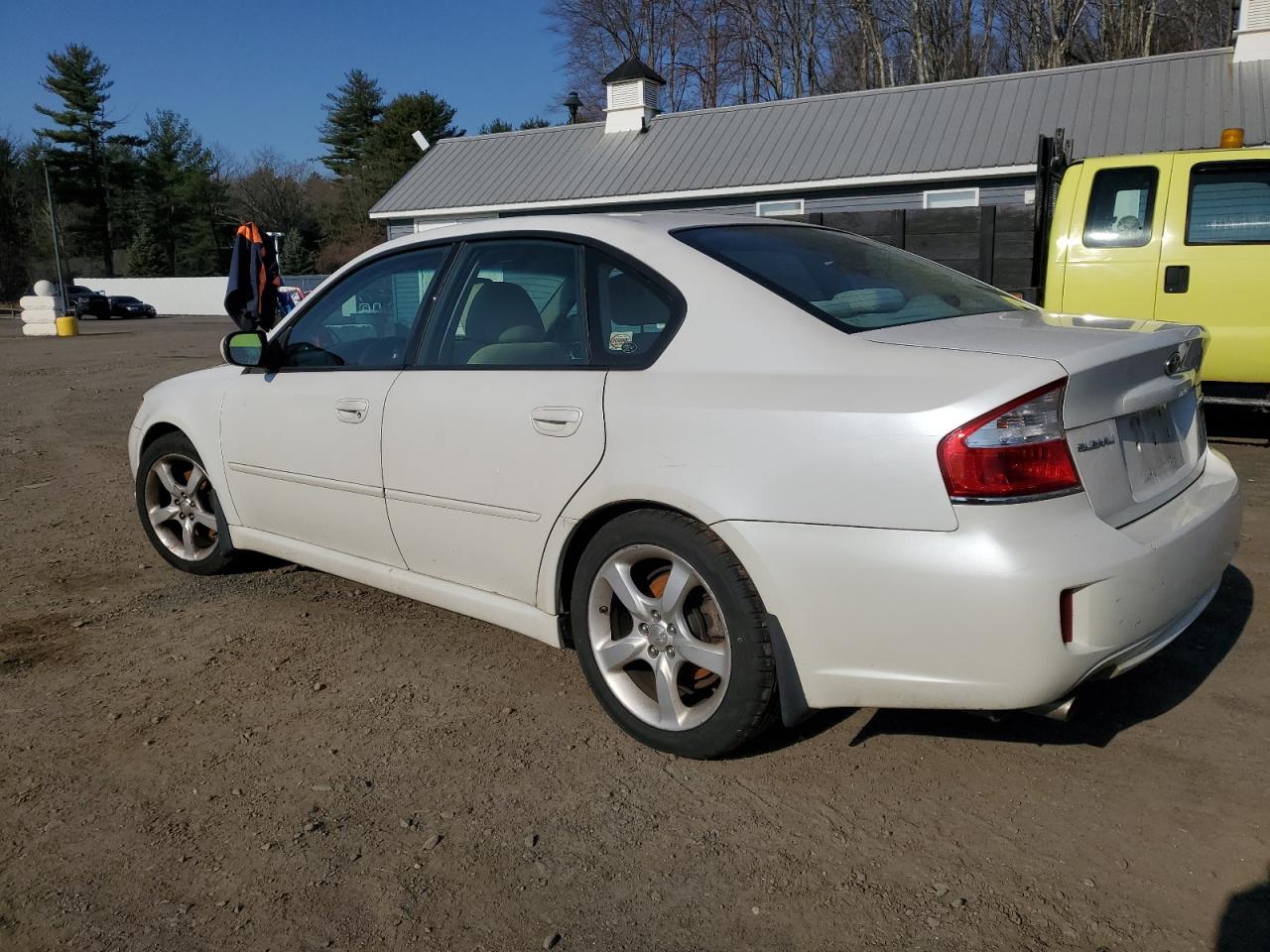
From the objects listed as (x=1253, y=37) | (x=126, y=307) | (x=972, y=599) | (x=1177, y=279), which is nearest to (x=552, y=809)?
(x=972, y=599)

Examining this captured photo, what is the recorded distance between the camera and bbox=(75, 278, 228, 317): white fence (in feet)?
173

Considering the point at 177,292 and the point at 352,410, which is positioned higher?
the point at 177,292

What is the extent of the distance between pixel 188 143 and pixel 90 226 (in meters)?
8.54

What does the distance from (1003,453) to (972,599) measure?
0.35m

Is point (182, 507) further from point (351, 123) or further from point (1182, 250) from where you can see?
point (351, 123)

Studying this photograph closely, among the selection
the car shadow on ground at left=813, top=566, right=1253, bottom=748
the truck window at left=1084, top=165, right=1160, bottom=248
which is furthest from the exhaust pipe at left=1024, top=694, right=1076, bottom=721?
the truck window at left=1084, top=165, right=1160, bottom=248

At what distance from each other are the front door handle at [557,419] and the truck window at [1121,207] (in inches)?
215

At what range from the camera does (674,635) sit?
2.93 metres

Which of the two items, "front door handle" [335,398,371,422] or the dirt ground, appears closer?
the dirt ground

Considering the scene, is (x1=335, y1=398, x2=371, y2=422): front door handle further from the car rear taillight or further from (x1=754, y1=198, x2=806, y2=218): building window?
(x1=754, y1=198, x2=806, y2=218): building window

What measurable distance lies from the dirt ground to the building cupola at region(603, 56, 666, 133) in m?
20.8

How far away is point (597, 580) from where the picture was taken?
10.1 ft

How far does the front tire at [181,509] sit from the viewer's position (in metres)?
4.70

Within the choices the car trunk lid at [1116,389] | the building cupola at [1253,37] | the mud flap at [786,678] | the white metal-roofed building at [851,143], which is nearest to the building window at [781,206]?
the white metal-roofed building at [851,143]
